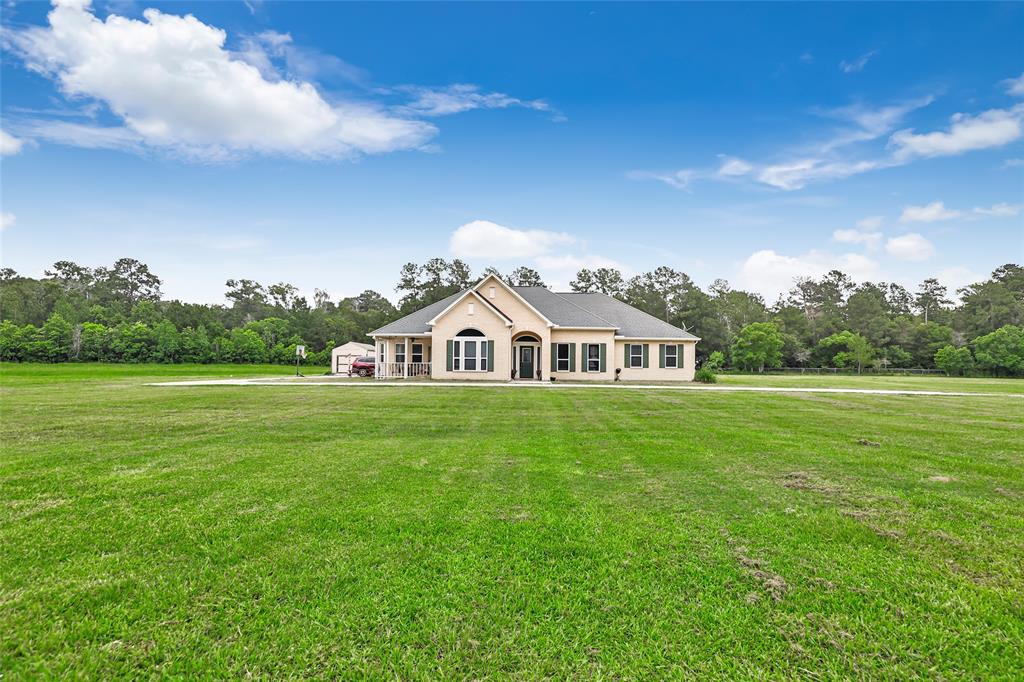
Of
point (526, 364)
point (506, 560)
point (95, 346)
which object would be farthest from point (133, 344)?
point (506, 560)

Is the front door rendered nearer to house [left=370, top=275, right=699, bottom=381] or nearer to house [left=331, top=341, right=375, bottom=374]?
house [left=370, top=275, right=699, bottom=381]

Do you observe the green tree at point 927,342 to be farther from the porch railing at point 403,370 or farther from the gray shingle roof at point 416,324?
the porch railing at point 403,370

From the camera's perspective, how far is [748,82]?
1886 centimetres

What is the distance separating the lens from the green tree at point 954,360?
44.1 m

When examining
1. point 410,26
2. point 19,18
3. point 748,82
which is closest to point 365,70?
point 410,26

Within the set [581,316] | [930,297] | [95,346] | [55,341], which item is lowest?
[95,346]

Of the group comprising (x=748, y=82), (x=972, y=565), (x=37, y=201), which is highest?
(x=748, y=82)

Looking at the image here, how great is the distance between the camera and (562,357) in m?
24.6

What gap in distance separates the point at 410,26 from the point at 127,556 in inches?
742

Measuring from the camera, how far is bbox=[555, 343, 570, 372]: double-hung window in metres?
24.5

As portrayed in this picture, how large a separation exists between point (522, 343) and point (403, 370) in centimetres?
678

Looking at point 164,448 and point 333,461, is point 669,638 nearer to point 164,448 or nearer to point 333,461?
point 333,461

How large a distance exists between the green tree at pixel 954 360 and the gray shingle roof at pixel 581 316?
129ft

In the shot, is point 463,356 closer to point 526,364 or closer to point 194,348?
point 526,364
